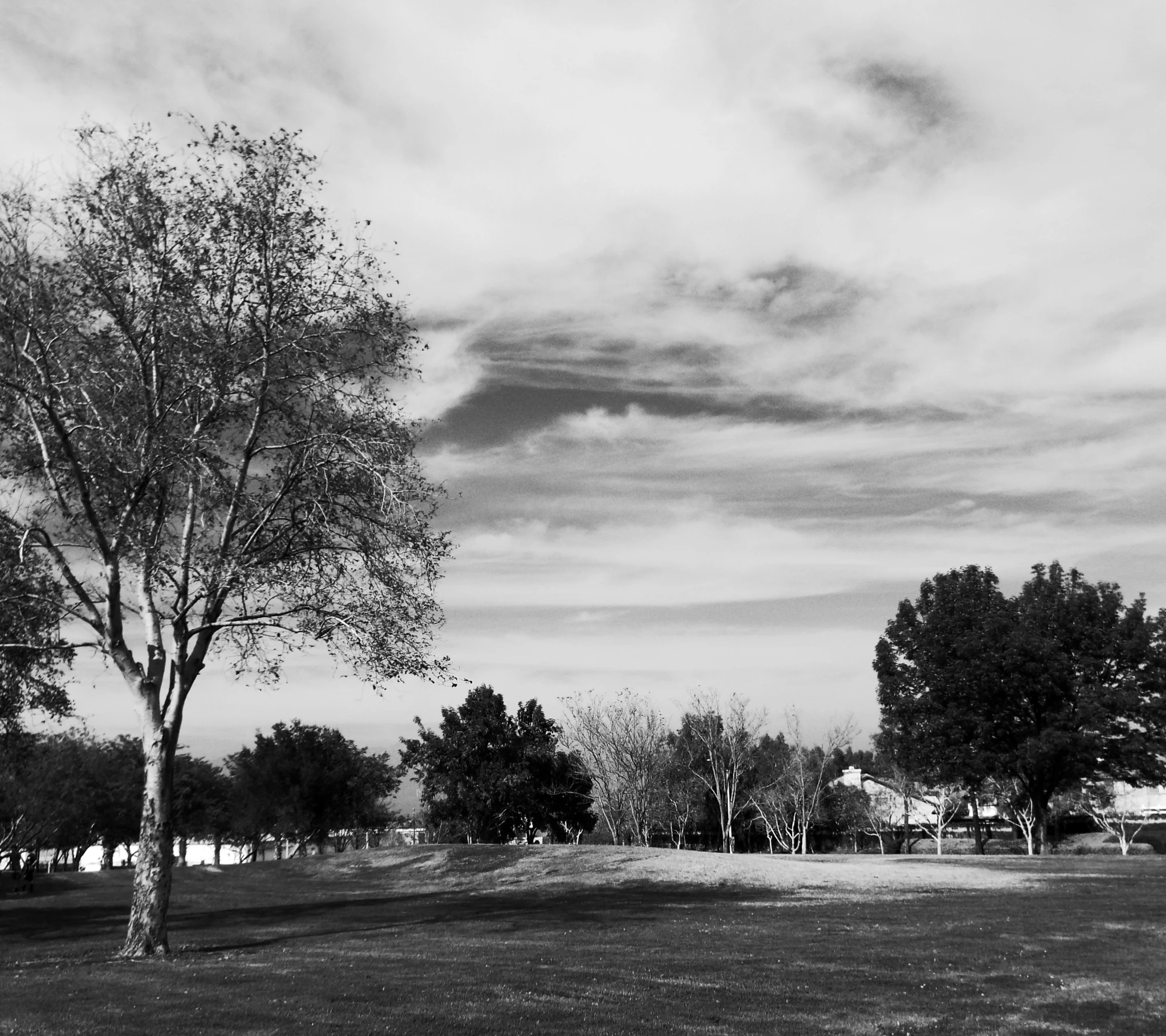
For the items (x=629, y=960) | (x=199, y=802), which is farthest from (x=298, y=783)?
(x=629, y=960)

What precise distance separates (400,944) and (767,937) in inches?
294

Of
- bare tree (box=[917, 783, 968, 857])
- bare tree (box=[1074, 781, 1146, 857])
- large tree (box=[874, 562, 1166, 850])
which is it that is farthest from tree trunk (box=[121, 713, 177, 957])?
bare tree (box=[917, 783, 968, 857])

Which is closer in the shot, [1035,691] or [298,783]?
[1035,691]

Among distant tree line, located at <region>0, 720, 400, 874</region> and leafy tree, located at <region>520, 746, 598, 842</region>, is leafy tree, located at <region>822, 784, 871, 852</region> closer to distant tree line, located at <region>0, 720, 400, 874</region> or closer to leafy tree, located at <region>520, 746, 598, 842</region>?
leafy tree, located at <region>520, 746, 598, 842</region>

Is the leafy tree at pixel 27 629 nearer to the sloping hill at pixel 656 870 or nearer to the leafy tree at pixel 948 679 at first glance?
the sloping hill at pixel 656 870

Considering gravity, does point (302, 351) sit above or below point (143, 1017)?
above

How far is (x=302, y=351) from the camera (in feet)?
78.1

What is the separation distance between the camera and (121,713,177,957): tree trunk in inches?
809

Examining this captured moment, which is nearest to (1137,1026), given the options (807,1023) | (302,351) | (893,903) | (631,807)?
(807,1023)

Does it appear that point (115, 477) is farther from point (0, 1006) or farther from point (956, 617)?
point (956, 617)

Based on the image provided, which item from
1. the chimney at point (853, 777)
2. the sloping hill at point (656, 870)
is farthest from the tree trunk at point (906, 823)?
the sloping hill at point (656, 870)

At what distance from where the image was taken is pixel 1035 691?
53438 millimetres

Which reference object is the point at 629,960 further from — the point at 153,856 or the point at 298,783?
the point at 298,783

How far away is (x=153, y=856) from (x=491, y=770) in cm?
6035
